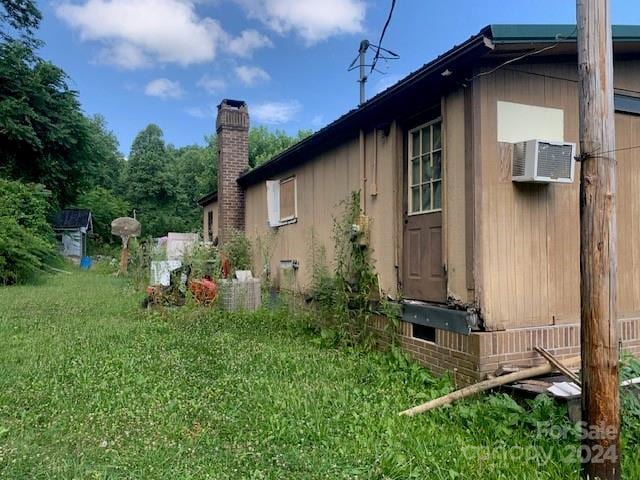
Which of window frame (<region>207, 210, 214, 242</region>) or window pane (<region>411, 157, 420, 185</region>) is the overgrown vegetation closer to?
window pane (<region>411, 157, 420, 185</region>)

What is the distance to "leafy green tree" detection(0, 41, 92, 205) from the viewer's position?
17609 mm

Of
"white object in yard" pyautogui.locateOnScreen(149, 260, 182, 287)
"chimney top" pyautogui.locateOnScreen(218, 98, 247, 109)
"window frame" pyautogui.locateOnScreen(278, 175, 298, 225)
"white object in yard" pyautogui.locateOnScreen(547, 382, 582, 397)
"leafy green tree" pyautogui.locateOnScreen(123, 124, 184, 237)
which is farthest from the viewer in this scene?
"leafy green tree" pyautogui.locateOnScreen(123, 124, 184, 237)

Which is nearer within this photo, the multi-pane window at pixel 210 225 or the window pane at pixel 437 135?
the window pane at pixel 437 135

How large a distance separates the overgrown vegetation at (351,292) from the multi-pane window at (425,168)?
101 centimetres

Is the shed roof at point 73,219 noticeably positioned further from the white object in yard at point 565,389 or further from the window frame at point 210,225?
the white object in yard at point 565,389

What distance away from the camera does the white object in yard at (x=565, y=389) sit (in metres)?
3.27

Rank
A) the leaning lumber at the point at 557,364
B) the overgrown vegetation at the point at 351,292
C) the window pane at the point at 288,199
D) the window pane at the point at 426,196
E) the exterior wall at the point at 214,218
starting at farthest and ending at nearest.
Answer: the exterior wall at the point at 214,218
the window pane at the point at 288,199
the overgrown vegetation at the point at 351,292
the window pane at the point at 426,196
the leaning lumber at the point at 557,364

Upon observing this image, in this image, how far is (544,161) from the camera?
159 inches

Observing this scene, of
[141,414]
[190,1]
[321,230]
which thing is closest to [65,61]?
[190,1]

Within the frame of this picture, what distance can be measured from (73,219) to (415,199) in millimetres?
30509

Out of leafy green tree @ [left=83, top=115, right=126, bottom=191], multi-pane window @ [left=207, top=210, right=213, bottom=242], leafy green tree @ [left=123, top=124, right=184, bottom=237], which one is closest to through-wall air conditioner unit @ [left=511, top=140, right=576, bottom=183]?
multi-pane window @ [left=207, top=210, right=213, bottom=242]

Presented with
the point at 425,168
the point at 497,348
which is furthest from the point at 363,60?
the point at 497,348

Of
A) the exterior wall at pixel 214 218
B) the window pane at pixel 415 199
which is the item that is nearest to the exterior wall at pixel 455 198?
the window pane at pixel 415 199

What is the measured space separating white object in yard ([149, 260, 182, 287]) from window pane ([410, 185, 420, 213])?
645cm
